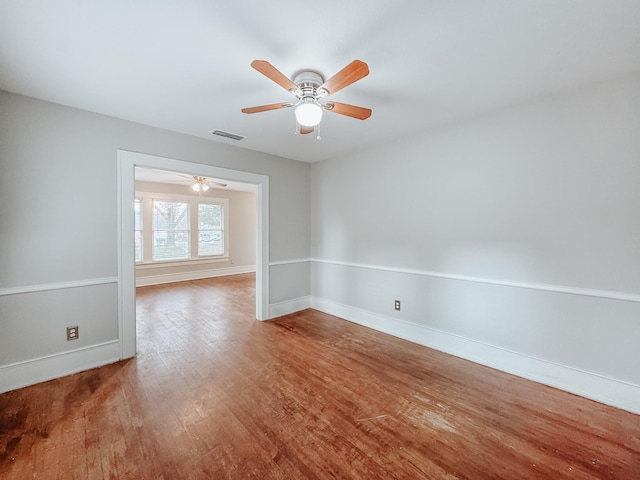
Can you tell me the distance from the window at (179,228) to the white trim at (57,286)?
4.12 m

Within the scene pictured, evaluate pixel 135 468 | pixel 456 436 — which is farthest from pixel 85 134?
pixel 456 436

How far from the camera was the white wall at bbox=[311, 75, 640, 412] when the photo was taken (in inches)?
80.0

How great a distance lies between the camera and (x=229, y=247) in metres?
7.82

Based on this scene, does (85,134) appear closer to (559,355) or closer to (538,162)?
(538,162)

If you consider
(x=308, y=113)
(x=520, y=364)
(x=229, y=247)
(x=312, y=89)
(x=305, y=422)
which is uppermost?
(x=312, y=89)

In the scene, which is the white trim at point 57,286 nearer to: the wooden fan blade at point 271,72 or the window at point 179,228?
the wooden fan blade at point 271,72

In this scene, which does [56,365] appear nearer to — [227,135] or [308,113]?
[227,135]

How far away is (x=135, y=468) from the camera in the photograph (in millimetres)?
1506

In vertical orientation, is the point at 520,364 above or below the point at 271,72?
below

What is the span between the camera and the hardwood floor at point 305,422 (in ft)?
5.01

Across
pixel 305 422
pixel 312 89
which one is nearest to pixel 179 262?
pixel 305 422

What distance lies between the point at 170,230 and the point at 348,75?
262 inches

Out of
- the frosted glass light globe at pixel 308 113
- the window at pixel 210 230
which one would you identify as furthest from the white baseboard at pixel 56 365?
the window at pixel 210 230

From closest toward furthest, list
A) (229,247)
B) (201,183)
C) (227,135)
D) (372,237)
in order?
1. (227,135)
2. (372,237)
3. (201,183)
4. (229,247)
